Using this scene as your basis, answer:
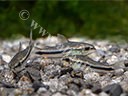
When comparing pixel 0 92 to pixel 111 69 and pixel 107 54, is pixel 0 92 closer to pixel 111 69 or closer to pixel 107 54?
pixel 111 69

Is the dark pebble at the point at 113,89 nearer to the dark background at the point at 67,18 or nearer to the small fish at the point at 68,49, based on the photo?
the small fish at the point at 68,49

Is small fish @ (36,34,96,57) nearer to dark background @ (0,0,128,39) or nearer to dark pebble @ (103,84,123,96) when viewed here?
dark pebble @ (103,84,123,96)

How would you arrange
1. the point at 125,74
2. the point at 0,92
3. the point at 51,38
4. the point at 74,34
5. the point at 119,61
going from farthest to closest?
1. the point at 74,34
2. the point at 51,38
3. the point at 119,61
4. the point at 125,74
5. the point at 0,92

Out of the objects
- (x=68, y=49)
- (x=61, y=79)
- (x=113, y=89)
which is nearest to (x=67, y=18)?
(x=68, y=49)

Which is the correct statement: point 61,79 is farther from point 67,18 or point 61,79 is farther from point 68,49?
point 67,18

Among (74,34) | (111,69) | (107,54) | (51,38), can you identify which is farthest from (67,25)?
(111,69)

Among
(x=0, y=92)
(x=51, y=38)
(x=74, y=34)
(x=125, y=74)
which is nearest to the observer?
(x=0, y=92)

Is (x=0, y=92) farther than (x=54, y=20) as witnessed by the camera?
No

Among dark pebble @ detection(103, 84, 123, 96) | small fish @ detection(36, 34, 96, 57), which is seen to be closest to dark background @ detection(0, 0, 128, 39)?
small fish @ detection(36, 34, 96, 57)
